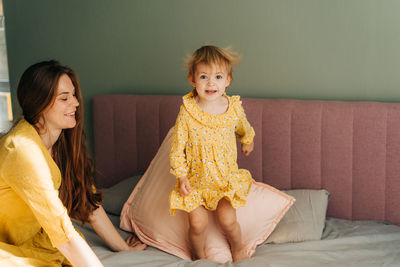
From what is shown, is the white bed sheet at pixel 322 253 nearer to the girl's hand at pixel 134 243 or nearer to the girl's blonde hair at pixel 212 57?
the girl's hand at pixel 134 243

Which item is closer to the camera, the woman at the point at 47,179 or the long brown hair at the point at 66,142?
the woman at the point at 47,179

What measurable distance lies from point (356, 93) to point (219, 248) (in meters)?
1.06

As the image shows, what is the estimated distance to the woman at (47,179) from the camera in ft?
4.52

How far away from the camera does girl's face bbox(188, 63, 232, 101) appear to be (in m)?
1.84

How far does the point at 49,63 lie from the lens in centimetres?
161

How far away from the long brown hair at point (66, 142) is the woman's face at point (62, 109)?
0.03m

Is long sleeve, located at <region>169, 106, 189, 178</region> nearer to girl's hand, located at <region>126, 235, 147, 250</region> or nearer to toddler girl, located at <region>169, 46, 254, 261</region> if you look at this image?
toddler girl, located at <region>169, 46, 254, 261</region>

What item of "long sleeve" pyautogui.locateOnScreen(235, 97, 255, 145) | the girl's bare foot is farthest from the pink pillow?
"long sleeve" pyautogui.locateOnScreen(235, 97, 255, 145)

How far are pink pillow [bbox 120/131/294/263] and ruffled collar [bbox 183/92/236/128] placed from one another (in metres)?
0.41

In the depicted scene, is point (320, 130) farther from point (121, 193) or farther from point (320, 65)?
point (121, 193)

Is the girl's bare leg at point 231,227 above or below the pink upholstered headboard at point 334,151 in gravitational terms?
below

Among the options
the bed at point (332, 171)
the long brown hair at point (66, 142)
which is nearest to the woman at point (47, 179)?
the long brown hair at point (66, 142)

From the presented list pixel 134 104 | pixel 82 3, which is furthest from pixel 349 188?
pixel 82 3

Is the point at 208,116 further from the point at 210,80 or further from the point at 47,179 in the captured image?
the point at 47,179
